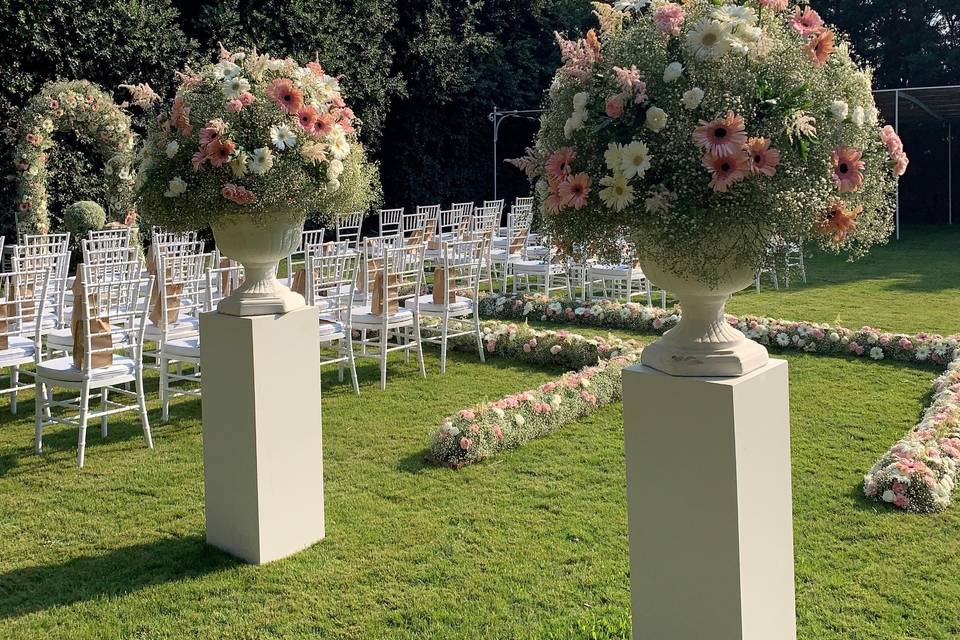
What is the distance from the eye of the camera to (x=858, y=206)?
2660 mm

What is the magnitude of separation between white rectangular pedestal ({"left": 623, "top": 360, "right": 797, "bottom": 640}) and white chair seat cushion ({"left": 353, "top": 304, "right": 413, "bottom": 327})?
4.67 meters

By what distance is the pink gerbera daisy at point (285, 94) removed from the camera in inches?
165

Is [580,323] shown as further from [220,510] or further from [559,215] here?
[559,215]

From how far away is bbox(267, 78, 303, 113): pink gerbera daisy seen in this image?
4184 mm

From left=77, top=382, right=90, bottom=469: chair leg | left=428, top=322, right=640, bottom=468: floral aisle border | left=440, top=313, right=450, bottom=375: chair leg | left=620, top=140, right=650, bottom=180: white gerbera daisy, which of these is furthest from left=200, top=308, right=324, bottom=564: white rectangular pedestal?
left=440, top=313, right=450, bottom=375: chair leg

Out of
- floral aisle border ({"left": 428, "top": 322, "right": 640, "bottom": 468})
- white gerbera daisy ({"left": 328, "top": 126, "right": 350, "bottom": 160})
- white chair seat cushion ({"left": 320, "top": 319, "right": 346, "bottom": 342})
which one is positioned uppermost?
white gerbera daisy ({"left": 328, "top": 126, "right": 350, "bottom": 160})

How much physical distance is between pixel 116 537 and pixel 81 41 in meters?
12.8

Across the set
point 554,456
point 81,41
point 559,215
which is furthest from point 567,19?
point 559,215

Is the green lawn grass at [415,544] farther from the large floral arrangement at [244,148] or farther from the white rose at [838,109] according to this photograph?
the white rose at [838,109]

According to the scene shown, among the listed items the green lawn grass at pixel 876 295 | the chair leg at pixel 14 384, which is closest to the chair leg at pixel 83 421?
the chair leg at pixel 14 384

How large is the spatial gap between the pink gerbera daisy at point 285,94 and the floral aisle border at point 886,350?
319cm

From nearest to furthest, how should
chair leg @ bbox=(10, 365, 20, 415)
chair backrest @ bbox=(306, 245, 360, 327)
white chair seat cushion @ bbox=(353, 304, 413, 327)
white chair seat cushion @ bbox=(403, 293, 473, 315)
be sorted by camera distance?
chair leg @ bbox=(10, 365, 20, 415)
chair backrest @ bbox=(306, 245, 360, 327)
white chair seat cushion @ bbox=(353, 304, 413, 327)
white chair seat cushion @ bbox=(403, 293, 473, 315)

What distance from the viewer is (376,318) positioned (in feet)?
24.2

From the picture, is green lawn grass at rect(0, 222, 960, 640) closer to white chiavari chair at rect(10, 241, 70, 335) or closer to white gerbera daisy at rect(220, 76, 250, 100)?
white chiavari chair at rect(10, 241, 70, 335)
